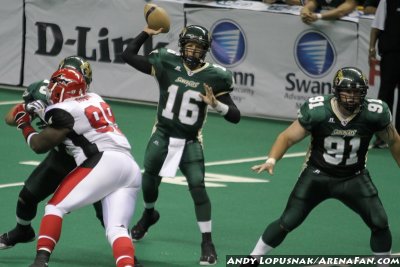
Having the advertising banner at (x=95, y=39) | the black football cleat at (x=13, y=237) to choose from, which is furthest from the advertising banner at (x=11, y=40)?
the black football cleat at (x=13, y=237)

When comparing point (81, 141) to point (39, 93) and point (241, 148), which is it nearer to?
point (39, 93)

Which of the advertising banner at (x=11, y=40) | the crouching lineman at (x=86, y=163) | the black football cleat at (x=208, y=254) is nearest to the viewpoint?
the crouching lineman at (x=86, y=163)

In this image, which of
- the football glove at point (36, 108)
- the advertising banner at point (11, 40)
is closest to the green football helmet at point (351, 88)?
the football glove at point (36, 108)

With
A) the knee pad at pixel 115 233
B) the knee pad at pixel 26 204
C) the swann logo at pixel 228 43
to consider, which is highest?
the knee pad at pixel 115 233

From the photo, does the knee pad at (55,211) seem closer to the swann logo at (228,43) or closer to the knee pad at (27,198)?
the knee pad at (27,198)

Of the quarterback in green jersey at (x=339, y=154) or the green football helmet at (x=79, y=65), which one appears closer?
the quarterback in green jersey at (x=339, y=154)

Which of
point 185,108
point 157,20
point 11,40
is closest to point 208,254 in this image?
point 185,108

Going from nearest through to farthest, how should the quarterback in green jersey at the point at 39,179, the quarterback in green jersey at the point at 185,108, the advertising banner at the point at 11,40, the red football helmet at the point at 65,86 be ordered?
the red football helmet at the point at 65,86 < the quarterback in green jersey at the point at 39,179 < the quarterback in green jersey at the point at 185,108 < the advertising banner at the point at 11,40

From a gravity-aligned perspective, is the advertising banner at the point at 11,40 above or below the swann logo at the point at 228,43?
below

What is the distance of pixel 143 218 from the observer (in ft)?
33.6

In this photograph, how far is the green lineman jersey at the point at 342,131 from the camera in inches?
346

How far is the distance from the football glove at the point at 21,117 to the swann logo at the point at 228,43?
7.76 meters

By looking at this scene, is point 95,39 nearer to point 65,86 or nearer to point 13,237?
point 13,237

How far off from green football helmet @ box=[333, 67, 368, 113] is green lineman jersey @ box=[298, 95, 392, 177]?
0.39ft
